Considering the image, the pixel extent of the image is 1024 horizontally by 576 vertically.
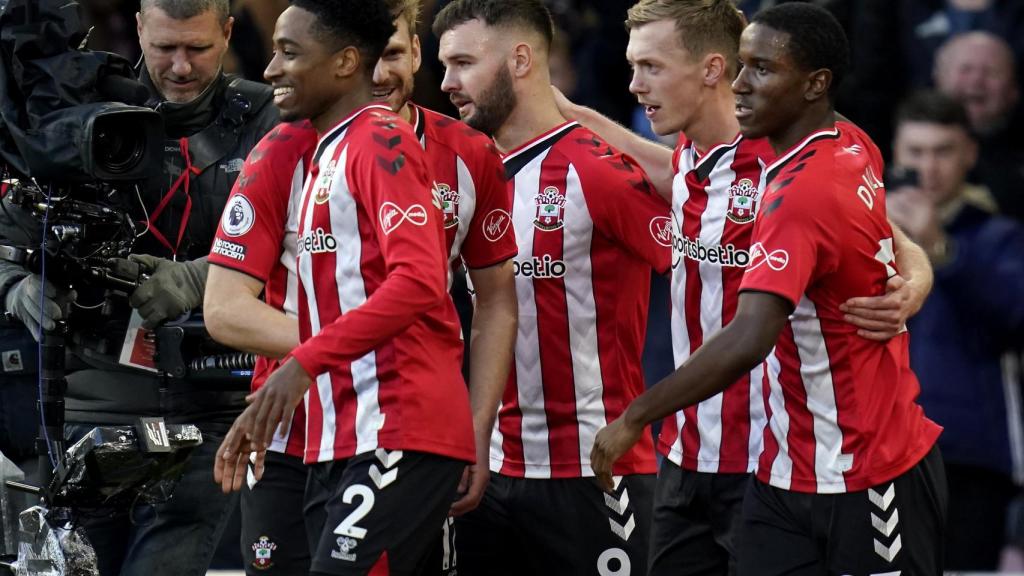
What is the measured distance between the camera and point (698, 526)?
5.02m

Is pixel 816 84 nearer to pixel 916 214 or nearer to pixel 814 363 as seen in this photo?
pixel 814 363

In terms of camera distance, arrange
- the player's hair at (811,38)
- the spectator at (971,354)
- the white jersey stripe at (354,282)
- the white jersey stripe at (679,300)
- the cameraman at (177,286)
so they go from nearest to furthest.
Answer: the white jersey stripe at (354,282), the player's hair at (811,38), the white jersey stripe at (679,300), the cameraman at (177,286), the spectator at (971,354)

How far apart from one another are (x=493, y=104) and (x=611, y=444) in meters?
1.49

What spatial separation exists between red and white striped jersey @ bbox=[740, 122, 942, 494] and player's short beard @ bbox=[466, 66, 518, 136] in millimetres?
1189

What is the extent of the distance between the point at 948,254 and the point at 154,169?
3.58m

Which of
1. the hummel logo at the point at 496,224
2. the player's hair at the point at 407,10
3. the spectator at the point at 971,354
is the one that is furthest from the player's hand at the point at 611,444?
the spectator at the point at 971,354

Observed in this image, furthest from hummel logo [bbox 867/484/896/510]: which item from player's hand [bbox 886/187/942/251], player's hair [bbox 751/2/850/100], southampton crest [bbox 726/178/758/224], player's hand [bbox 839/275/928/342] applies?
player's hand [bbox 886/187/942/251]

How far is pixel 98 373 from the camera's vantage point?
18.0 ft

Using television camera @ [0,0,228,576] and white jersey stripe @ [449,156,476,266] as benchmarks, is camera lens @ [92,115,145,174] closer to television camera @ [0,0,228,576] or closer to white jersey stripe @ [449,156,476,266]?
television camera @ [0,0,228,576]

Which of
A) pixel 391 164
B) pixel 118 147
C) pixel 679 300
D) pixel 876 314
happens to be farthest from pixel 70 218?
pixel 876 314

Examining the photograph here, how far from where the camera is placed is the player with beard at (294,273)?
4289 mm

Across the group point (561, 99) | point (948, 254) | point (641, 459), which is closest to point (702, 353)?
point (641, 459)

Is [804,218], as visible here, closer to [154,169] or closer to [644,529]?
[644,529]

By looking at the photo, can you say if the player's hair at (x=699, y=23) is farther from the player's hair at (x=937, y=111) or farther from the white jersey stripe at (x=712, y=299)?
the player's hair at (x=937, y=111)
